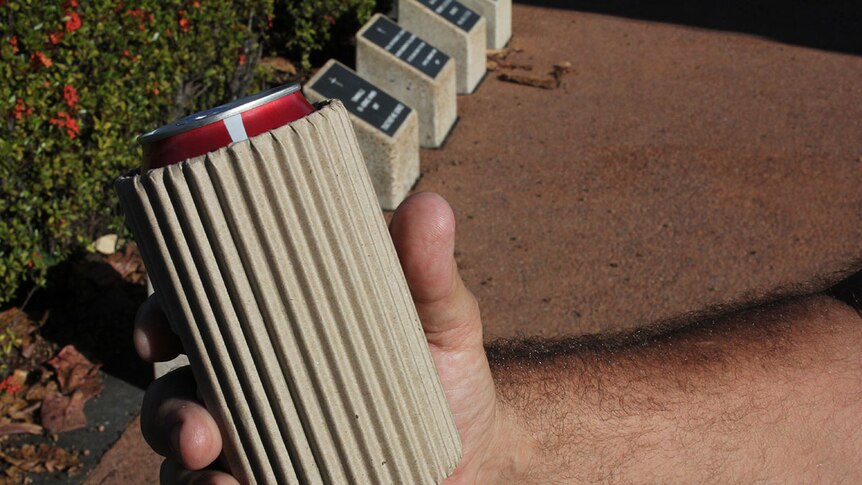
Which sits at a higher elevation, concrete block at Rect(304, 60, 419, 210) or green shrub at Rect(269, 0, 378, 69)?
concrete block at Rect(304, 60, 419, 210)

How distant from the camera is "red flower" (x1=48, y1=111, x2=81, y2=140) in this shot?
208 inches

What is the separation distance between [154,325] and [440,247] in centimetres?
66

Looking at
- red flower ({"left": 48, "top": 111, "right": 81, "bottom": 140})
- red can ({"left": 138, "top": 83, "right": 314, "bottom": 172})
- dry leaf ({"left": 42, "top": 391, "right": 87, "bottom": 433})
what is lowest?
dry leaf ({"left": 42, "top": 391, "right": 87, "bottom": 433})

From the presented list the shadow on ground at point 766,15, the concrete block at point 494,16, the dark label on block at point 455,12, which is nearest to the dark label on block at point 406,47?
the dark label on block at point 455,12

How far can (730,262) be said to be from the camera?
6.31 meters

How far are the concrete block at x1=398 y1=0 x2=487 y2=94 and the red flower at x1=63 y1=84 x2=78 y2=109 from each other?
4.34m

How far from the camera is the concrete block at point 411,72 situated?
7852mm

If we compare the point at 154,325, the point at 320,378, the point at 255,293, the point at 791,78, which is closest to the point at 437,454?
the point at 320,378

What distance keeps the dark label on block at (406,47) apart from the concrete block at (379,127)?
0.82 meters

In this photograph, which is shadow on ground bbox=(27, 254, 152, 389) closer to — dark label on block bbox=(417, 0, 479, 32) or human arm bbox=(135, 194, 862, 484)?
human arm bbox=(135, 194, 862, 484)

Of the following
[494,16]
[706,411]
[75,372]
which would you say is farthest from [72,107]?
[494,16]

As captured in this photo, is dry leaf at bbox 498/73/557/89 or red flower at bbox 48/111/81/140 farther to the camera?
dry leaf at bbox 498/73/557/89

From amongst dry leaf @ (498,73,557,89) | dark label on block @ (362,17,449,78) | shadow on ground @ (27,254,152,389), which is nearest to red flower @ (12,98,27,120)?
shadow on ground @ (27,254,152,389)

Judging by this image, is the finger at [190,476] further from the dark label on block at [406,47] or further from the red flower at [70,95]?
the dark label on block at [406,47]
